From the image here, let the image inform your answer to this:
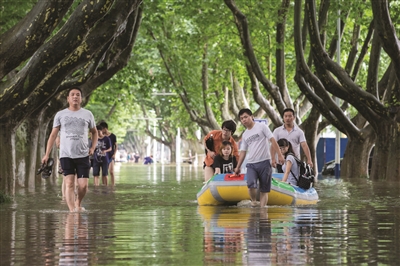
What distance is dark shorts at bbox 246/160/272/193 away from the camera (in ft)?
54.3

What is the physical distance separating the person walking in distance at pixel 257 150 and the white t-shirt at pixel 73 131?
8.92ft

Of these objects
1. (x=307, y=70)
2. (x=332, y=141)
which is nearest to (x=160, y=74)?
(x=307, y=70)

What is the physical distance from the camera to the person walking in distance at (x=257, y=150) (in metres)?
16.4

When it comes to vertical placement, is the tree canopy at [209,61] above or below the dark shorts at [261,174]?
above

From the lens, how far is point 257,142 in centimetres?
1648

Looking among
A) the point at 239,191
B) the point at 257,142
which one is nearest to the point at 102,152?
the point at 239,191

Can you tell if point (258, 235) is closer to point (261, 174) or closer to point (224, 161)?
point (261, 174)

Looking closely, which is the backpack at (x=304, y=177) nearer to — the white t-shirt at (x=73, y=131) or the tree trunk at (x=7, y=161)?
the white t-shirt at (x=73, y=131)

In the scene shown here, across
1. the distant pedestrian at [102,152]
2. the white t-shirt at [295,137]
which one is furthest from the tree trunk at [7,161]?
the white t-shirt at [295,137]

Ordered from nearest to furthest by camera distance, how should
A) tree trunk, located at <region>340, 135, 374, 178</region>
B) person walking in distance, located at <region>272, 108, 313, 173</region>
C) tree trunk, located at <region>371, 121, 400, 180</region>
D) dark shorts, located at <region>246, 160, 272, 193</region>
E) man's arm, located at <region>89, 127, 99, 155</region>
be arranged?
man's arm, located at <region>89, 127, 99, 155</region> → dark shorts, located at <region>246, 160, 272, 193</region> → person walking in distance, located at <region>272, 108, 313, 173</region> → tree trunk, located at <region>371, 121, 400, 180</region> → tree trunk, located at <region>340, 135, 374, 178</region>

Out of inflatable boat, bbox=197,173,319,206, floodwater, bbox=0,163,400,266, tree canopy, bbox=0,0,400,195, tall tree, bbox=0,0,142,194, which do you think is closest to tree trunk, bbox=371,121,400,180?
tree canopy, bbox=0,0,400,195

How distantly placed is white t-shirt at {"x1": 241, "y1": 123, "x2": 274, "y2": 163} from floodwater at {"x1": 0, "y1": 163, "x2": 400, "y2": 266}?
855mm

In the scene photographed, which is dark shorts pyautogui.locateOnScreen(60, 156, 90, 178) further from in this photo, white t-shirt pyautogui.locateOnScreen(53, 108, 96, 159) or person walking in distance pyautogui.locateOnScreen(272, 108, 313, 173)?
person walking in distance pyautogui.locateOnScreen(272, 108, 313, 173)

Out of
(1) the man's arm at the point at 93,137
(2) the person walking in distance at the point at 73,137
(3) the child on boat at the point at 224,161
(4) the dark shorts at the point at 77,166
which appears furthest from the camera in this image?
(3) the child on boat at the point at 224,161
